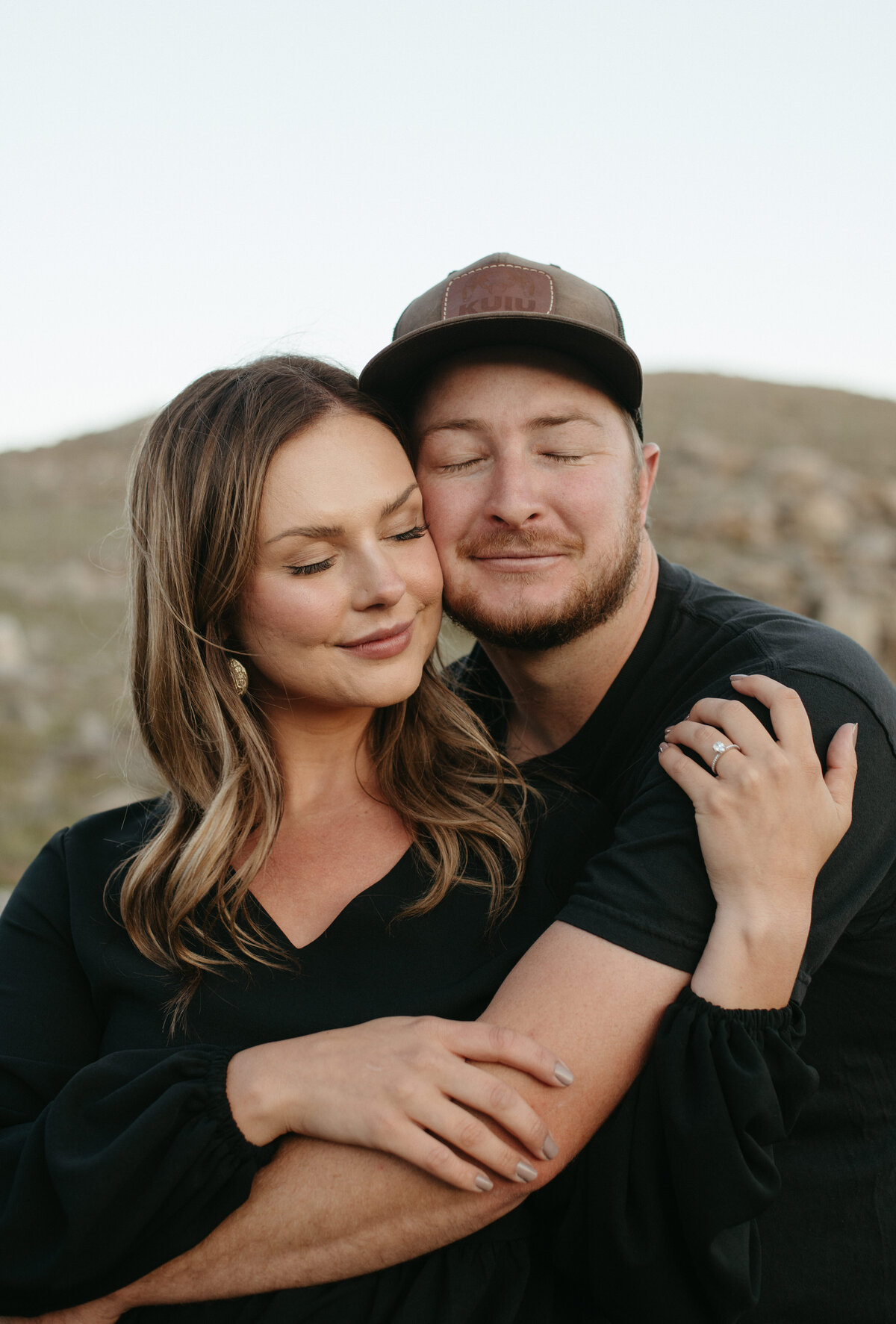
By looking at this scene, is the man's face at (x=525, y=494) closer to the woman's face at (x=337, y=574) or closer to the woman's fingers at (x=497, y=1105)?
the woman's face at (x=337, y=574)

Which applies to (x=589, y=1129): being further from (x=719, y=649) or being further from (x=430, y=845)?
(x=719, y=649)

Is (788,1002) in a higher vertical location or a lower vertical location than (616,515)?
lower

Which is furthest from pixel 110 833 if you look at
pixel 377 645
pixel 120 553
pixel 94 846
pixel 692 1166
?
pixel 120 553

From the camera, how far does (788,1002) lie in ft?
6.72

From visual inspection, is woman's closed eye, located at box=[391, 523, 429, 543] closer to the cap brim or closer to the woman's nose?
the woman's nose

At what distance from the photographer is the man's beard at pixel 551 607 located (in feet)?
9.48

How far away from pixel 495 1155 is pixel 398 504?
1.57 meters

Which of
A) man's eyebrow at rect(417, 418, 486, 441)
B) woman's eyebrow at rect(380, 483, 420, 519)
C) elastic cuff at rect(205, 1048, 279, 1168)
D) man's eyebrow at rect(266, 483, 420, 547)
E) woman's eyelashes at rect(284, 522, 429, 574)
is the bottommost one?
elastic cuff at rect(205, 1048, 279, 1168)

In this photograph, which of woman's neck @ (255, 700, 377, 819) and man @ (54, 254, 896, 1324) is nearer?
man @ (54, 254, 896, 1324)

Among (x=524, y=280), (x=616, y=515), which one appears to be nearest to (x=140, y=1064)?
(x=616, y=515)

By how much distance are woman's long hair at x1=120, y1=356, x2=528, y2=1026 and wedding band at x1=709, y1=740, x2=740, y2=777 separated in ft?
2.13

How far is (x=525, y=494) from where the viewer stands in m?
2.83

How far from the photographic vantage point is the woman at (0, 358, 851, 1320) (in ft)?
6.53

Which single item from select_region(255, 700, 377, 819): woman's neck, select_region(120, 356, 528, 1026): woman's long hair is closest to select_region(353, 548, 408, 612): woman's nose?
select_region(120, 356, 528, 1026): woman's long hair
